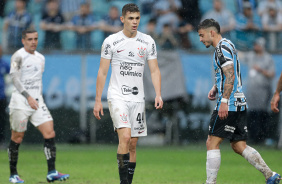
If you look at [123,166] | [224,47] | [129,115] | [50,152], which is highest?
[224,47]

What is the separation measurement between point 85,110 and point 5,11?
434 centimetres

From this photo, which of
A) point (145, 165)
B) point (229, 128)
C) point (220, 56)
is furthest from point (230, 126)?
point (145, 165)

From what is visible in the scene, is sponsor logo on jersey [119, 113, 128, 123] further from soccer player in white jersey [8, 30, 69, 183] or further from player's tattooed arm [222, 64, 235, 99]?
soccer player in white jersey [8, 30, 69, 183]

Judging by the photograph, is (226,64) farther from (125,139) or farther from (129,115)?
(125,139)

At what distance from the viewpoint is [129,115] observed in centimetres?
832

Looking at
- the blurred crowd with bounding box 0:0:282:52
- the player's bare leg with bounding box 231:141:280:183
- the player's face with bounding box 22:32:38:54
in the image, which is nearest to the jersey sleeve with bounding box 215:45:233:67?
the player's bare leg with bounding box 231:141:280:183

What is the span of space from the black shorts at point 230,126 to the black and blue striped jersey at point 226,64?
10 centimetres

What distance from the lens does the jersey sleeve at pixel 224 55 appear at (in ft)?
25.3

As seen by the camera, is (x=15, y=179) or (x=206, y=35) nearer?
(x=206, y=35)

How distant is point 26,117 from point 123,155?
9.45 feet

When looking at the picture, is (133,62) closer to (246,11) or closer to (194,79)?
(194,79)

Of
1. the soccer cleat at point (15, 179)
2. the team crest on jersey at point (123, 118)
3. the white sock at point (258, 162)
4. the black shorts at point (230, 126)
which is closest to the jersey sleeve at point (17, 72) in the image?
the soccer cleat at point (15, 179)

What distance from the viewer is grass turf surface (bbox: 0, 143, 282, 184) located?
9.99 m

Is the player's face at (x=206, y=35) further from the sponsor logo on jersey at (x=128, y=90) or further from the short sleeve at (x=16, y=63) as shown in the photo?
the short sleeve at (x=16, y=63)
